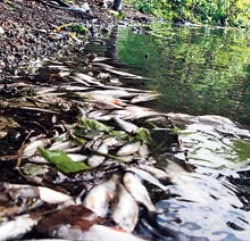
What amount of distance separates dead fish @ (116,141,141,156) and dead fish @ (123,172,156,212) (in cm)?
43

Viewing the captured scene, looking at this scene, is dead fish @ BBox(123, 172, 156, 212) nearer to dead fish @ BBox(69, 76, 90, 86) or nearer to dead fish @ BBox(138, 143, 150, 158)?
dead fish @ BBox(138, 143, 150, 158)

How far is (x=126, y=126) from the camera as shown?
404cm

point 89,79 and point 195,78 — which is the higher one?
point 89,79

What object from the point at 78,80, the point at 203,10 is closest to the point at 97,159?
the point at 78,80

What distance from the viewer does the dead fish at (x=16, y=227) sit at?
218 centimetres

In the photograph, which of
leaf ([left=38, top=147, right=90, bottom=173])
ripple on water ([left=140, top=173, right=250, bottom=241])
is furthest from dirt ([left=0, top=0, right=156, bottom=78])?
ripple on water ([left=140, top=173, right=250, bottom=241])

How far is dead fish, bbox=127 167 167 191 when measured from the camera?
9.92 feet

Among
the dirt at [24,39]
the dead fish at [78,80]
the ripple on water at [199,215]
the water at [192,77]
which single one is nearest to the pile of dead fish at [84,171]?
the ripple on water at [199,215]

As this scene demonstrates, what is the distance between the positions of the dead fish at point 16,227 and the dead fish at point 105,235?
1.03 feet

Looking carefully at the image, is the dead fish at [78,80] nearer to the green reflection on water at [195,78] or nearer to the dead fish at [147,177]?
the green reflection on water at [195,78]

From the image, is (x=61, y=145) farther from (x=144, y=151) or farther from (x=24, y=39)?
(x=24, y=39)

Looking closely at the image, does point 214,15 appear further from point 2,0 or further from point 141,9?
point 2,0

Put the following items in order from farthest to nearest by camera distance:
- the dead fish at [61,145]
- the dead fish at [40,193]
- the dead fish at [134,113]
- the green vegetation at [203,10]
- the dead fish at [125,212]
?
the green vegetation at [203,10]
the dead fish at [134,113]
the dead fish at [61,145]
the dead fish at [40,193]
the dead fish at [125,212]

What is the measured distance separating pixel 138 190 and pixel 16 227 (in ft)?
2.85
